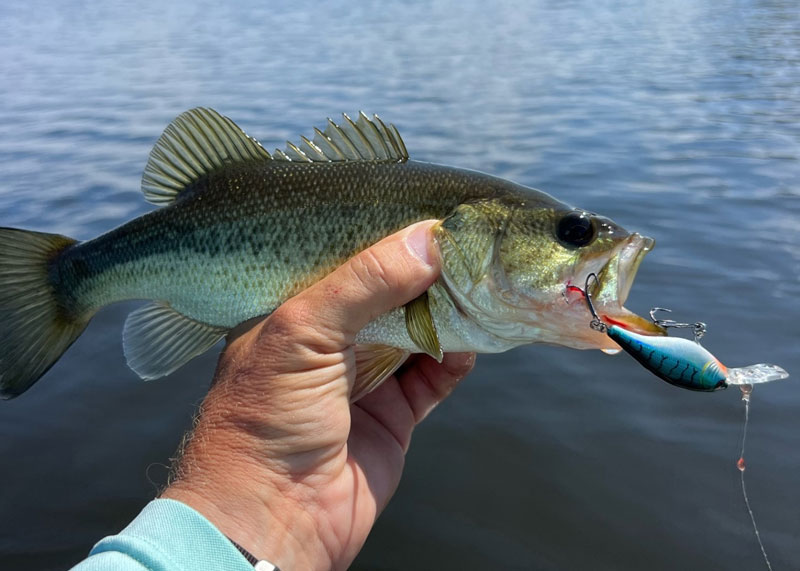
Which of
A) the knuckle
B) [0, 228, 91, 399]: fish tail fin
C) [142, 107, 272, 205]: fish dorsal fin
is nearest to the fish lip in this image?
the knuckle

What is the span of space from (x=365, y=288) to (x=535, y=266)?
66 centimetres

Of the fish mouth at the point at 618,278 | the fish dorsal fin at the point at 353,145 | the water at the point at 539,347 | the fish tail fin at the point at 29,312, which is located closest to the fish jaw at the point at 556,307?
the fish mouth at the point at 618,278

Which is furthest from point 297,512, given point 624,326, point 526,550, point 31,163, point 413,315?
point 31,163

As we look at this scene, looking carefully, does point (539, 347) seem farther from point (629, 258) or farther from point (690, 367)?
point (690, 367)

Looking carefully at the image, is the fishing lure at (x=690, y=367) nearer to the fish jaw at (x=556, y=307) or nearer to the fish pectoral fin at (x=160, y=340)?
the fish jaw at (x=556, y=307)

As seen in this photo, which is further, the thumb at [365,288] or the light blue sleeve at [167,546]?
the thumb at [365,288]

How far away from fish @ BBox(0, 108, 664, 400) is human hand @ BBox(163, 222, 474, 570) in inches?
7.8

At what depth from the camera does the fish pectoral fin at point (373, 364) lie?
91.4 inches

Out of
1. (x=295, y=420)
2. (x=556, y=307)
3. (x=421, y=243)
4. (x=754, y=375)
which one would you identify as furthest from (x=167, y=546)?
(x=754, y=375)

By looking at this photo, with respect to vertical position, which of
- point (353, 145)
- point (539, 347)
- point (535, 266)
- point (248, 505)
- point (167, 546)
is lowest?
point (539, 347)

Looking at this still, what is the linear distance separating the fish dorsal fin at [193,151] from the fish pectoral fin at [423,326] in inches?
34.3

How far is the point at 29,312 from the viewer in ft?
8.38

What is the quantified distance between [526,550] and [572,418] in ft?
3.55

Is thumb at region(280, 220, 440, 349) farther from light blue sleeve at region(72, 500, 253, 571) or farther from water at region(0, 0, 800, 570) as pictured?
water at region(0, 0, 800, 570)
